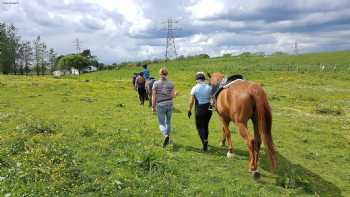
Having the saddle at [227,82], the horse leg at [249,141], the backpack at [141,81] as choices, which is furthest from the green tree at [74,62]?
the horse leg at [249,141]

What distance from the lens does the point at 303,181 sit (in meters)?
9.69

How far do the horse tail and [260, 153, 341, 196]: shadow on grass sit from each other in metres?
0.52

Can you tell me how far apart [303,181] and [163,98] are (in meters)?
4.74

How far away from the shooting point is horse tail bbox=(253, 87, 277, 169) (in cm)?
968

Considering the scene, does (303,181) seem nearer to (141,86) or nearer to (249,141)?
(249,141)

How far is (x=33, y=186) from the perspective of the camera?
789 centimetres

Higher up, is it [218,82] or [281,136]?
[218,82]

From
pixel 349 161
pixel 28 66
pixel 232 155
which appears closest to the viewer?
pixel 232 155

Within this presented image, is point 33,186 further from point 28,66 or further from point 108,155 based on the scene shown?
point 28,66

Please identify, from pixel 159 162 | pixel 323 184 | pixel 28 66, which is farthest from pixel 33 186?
pixel 28 66

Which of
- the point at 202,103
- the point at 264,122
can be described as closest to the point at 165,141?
the point at 202,103

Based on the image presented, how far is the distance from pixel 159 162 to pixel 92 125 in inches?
256

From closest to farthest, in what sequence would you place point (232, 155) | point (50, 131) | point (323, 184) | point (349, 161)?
point (323, 184) → point (232, 155) → point (349, 161) → point (50, 131)

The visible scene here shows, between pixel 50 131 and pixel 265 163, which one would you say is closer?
pixel 265 163
